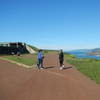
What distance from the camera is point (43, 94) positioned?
32.8ft

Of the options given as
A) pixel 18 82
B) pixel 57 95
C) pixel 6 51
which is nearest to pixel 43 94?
pixel 57 95

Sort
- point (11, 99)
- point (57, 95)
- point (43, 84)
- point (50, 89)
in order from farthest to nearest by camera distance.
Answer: point (43, 84) → point (50, 89) → point (57, 95) → point (11, 99)

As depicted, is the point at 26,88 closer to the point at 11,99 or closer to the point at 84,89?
the point at 11,99

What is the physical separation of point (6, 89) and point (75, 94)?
10.9ft

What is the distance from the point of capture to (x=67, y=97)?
377 inches

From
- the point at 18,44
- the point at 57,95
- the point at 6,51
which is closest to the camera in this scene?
the point at 57,95

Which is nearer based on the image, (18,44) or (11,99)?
(11,99)

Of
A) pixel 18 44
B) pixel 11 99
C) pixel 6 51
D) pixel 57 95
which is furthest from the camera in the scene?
pixel 18 44

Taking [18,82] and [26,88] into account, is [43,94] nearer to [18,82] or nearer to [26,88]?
[26,88]

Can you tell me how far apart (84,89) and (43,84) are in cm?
226

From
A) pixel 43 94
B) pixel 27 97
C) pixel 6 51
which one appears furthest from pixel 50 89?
pixel 6 51

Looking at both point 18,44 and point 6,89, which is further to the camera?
point 18,44

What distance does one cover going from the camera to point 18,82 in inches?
508

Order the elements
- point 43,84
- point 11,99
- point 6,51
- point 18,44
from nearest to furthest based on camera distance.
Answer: point 11,99 < point 43,84 < point 6,51 < point 18,44
